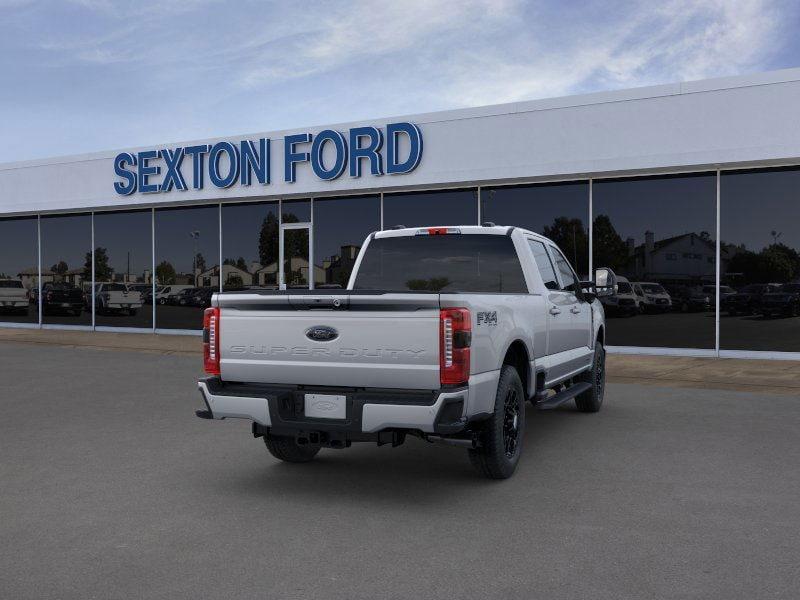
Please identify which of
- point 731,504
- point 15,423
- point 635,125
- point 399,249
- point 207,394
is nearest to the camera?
point 731,504

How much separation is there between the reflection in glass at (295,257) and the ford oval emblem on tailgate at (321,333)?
14.3 meters

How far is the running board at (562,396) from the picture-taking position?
689 centimetres

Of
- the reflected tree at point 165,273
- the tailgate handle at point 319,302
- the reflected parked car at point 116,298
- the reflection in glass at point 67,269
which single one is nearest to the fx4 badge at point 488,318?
the tailgate handle at point 319,302

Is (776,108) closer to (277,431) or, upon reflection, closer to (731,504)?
A: (731,504)

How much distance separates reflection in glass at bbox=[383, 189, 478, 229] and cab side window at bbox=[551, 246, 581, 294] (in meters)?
8.72

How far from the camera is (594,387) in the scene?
9242 mm

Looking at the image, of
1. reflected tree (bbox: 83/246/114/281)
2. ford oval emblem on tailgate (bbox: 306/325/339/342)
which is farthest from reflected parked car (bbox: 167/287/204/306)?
ford oval emblem on tailgate (bbox: 306/325/339/342)

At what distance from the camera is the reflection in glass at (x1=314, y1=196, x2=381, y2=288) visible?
1892 cm

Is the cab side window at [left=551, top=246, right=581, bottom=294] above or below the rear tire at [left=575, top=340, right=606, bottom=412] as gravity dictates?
above

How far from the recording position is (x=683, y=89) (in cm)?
1466

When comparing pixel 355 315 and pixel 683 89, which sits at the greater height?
pixel 683 89

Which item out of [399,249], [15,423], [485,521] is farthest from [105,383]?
[485,521]

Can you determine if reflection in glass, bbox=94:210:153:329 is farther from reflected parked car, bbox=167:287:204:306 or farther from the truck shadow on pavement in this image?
the truck shadow on pavement

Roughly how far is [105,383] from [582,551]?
899 cm
